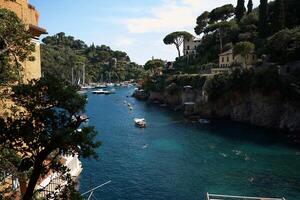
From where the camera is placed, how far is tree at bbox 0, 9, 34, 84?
11088mm

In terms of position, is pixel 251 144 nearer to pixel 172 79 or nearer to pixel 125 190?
pixel 125 190

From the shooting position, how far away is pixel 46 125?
38.1ft

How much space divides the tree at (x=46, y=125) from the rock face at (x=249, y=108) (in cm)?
5868

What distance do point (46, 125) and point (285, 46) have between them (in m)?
68.8

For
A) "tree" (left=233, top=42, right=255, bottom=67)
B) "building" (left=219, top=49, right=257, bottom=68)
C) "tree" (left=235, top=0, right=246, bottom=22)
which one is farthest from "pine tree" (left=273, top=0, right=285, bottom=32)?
"tree" (left=235, top=0, right=246, bottom=22)

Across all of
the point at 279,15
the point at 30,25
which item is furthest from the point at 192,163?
the point at 279,15

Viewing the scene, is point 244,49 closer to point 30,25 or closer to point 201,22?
point 201,22

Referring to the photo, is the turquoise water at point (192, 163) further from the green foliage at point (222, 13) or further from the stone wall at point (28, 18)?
the green foliage at point (222, 13)

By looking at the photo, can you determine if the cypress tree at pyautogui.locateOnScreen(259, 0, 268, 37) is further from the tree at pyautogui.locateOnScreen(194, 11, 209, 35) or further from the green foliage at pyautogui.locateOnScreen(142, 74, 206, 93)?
the tree at pyautogui.locateOnScreen(194, 11, 209, 35)

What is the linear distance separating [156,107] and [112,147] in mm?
56231

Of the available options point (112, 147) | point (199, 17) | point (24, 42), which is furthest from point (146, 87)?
point (24, 42)

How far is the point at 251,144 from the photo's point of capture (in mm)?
56469

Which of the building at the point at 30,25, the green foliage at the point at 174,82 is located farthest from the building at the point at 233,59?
the building at the point at 30,25

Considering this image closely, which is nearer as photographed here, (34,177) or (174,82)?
(34,177)
